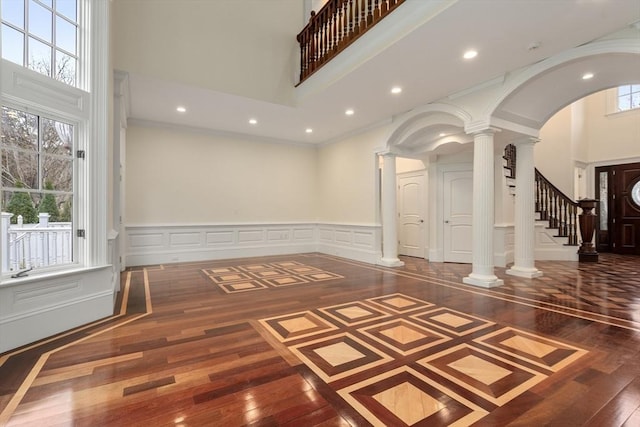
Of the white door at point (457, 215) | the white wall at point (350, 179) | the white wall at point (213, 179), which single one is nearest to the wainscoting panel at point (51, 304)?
the white wall at point (213, 179)

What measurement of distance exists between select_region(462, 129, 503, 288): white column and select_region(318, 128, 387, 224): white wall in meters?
2.20

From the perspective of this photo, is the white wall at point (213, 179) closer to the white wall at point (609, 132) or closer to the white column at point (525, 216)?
the white column at point (525, 216)

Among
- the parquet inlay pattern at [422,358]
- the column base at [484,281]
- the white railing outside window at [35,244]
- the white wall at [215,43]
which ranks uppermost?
the white wall at [215,43]

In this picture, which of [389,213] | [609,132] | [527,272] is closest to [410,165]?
[389,213]

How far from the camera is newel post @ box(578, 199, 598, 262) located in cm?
674

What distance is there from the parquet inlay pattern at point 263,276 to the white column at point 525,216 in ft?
10.4

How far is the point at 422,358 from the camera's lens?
7.66 feet

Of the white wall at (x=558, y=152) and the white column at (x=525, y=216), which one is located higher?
the white wall at (x=558, y=152)

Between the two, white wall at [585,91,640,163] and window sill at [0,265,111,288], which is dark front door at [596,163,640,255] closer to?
white wall at [585,91,640,163]

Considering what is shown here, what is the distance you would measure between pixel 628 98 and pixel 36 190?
12508mm

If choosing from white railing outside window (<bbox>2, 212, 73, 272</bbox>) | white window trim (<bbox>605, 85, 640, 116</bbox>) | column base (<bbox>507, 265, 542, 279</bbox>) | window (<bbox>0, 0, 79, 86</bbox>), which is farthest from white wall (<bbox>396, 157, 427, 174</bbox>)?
white railing outside window (<bbox>2, 212, 73, 272</bbox>)

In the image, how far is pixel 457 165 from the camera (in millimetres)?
6855

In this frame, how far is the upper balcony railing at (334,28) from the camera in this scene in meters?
4.15

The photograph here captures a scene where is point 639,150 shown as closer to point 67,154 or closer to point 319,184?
point 319,184
